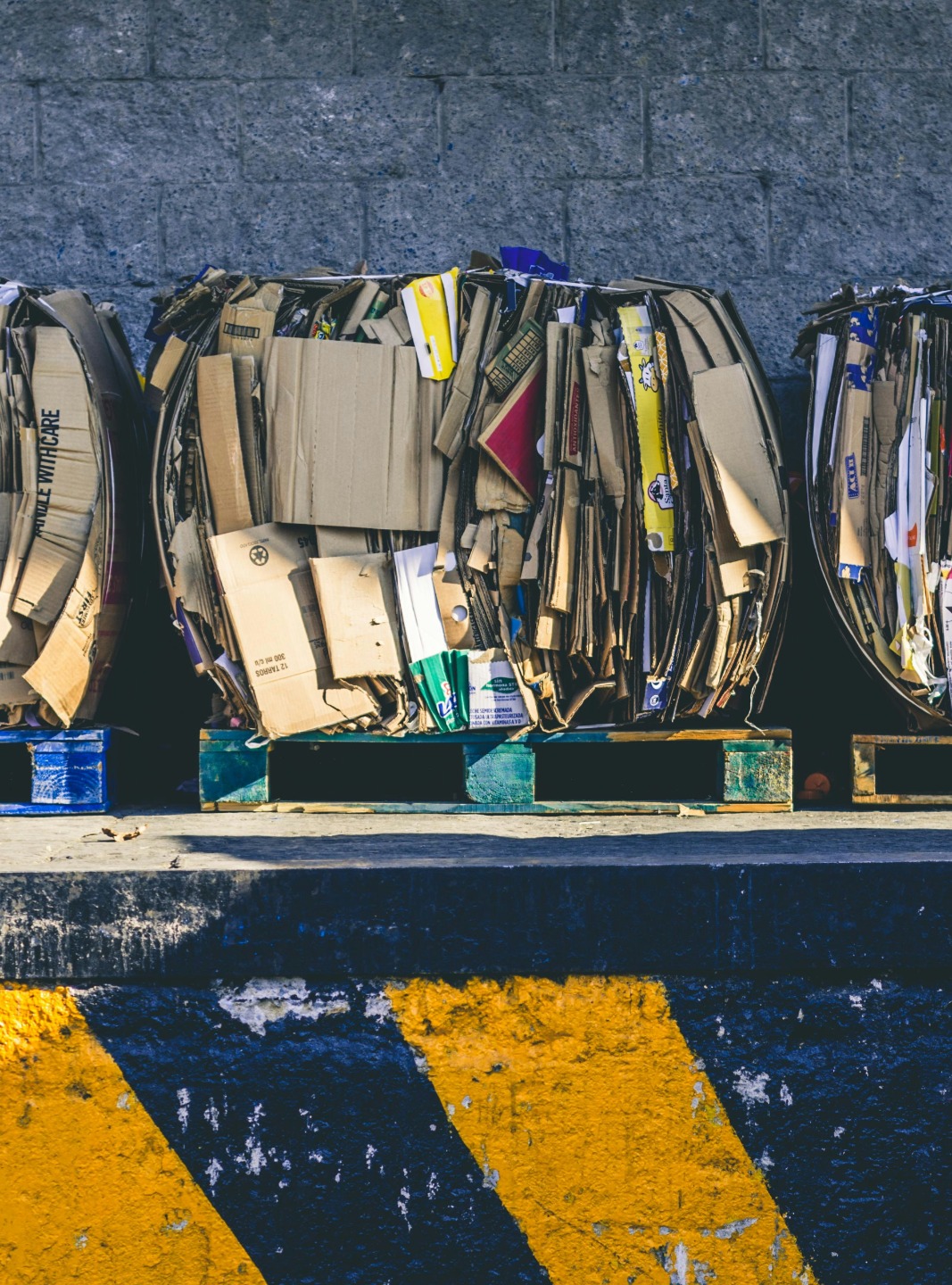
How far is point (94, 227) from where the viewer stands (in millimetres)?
4473

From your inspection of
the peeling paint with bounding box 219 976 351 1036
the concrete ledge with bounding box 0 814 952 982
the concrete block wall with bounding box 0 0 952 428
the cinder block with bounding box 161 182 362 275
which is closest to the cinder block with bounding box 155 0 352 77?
the concrete block wall with bounding box 0 0 952 428

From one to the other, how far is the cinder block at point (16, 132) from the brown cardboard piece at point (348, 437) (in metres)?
2.16

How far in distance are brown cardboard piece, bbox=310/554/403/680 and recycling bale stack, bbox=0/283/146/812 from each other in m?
0.62

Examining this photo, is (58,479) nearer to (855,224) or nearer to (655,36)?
Answer: (655,36)

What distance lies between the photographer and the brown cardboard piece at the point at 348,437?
3.00 meters

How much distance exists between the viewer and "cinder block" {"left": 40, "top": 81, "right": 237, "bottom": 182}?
445cm

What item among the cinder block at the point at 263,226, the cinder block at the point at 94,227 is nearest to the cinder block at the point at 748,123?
the cinder block at the point at 263,226

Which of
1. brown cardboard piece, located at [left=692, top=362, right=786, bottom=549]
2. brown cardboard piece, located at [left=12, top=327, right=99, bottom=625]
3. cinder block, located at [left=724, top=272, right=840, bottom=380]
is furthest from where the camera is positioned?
cinder block, located at [left=724, top=272, right=840, bottom=380]

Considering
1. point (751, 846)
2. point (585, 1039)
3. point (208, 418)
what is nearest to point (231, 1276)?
point (585, 1039)

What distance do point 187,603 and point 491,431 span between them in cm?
90

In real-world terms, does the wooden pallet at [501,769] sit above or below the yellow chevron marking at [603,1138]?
above

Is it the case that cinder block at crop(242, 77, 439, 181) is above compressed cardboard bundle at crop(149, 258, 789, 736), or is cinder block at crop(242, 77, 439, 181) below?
above

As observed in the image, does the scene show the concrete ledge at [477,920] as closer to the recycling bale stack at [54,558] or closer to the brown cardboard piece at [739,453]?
the recycling bale stack at [54,558]

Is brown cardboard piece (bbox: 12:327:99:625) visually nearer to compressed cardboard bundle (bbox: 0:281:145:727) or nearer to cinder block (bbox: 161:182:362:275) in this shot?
compressed cardboard bundle (bbox: 0:281:145:727)
